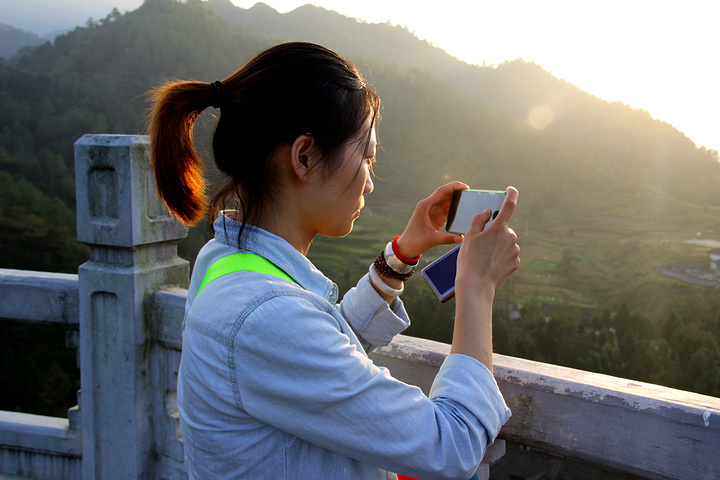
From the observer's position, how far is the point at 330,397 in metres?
0.73

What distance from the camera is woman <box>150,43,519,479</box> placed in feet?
2.45

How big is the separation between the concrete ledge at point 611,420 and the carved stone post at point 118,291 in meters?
1.23

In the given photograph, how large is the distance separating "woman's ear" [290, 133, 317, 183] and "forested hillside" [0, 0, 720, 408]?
6.92 metres

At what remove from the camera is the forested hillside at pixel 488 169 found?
1616 cm

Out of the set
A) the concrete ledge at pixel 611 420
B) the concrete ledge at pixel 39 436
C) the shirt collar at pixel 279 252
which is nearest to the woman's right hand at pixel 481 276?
the shirt collar at pixel 279 252

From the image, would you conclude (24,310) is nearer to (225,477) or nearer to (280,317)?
(225,477)

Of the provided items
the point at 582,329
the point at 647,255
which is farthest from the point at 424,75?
the point at 582,329

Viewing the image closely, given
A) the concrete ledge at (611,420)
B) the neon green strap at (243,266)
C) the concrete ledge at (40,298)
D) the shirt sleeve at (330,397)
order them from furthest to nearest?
the concrete ledge at (40,298), the concrete ledge at (611,420), the neon green strap at (243,266), the shirt sleeve at (330,397)

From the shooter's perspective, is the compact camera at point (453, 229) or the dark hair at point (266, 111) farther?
the compact camera at point (453, 229)

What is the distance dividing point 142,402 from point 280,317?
1.61 m

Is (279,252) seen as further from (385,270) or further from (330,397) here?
(385,270)

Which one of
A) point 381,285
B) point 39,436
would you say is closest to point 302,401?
point 381,285

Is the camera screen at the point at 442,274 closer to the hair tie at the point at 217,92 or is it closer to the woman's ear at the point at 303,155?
the woman's ear at the point at 303,155

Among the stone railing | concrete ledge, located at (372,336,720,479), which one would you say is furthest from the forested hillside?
the stone railing
